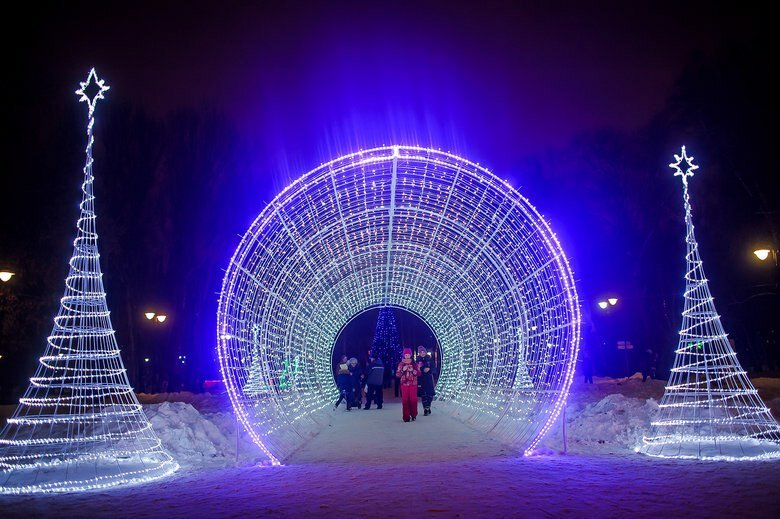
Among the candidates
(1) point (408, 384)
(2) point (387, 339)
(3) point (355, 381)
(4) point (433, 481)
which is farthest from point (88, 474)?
(2) point (387, 339)

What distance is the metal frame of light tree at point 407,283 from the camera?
983 cm

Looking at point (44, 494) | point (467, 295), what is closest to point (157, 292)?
point (467, 295)

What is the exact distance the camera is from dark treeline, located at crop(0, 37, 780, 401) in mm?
20125

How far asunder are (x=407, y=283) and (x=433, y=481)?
12002 millimetres

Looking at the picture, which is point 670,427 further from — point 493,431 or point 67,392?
point 67,392

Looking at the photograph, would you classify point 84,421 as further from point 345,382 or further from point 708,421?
point 345,382

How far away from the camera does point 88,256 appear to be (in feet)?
30.1

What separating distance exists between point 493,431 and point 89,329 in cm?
745

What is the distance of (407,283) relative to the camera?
63.7 feet

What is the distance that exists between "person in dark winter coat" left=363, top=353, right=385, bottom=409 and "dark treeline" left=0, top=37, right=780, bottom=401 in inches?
330

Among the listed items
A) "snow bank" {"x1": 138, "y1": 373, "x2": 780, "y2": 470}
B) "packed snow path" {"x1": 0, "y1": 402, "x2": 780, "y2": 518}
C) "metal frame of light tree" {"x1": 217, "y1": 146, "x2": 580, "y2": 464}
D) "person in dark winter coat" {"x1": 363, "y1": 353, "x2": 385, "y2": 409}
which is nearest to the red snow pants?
"metal frame of light tree" {"x1": 217, "y1": 146, "x2": 580, "y2": 464}

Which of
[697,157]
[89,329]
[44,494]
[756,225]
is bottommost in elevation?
[44,494]

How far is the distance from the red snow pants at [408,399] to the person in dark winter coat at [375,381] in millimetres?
3380

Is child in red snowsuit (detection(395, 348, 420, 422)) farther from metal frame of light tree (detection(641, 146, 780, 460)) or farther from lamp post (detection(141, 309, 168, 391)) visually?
lamp post (detection(141, 309, 168, 391))
